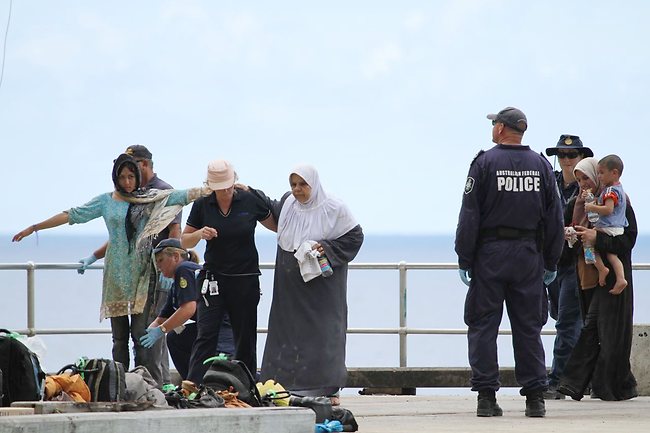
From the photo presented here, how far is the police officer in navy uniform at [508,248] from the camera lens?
1251 cm

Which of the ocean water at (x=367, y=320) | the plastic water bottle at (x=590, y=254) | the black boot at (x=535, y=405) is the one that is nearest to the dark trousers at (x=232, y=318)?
the ocean water at (x=367, y=320)

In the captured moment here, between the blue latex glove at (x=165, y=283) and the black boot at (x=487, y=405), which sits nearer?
the black boot at (x=487, y=405)

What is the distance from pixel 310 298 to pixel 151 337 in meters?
1.46

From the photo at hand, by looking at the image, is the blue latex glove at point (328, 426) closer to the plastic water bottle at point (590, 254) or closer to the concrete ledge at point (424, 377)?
the plastic water bottle at point (590, 254)

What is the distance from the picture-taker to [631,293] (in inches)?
563

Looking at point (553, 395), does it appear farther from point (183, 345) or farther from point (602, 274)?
point (183, 345)

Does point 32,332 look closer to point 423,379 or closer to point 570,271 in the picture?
point 423,379

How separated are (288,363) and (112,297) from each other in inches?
66.8

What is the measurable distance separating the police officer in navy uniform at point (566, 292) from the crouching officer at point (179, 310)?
2712mm

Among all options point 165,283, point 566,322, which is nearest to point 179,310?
point 165,283

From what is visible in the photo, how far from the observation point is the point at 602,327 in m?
14.1

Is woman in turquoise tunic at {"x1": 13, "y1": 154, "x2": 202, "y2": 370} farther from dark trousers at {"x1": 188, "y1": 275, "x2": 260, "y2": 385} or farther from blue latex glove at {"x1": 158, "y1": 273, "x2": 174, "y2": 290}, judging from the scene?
dark trousers at {"x1": 188, "y1": 275, "x2": 260, "y2": 385}

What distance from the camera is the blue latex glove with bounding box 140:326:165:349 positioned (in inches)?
536

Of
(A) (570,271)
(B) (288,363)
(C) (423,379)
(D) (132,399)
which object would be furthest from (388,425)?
(C) (423,379)
